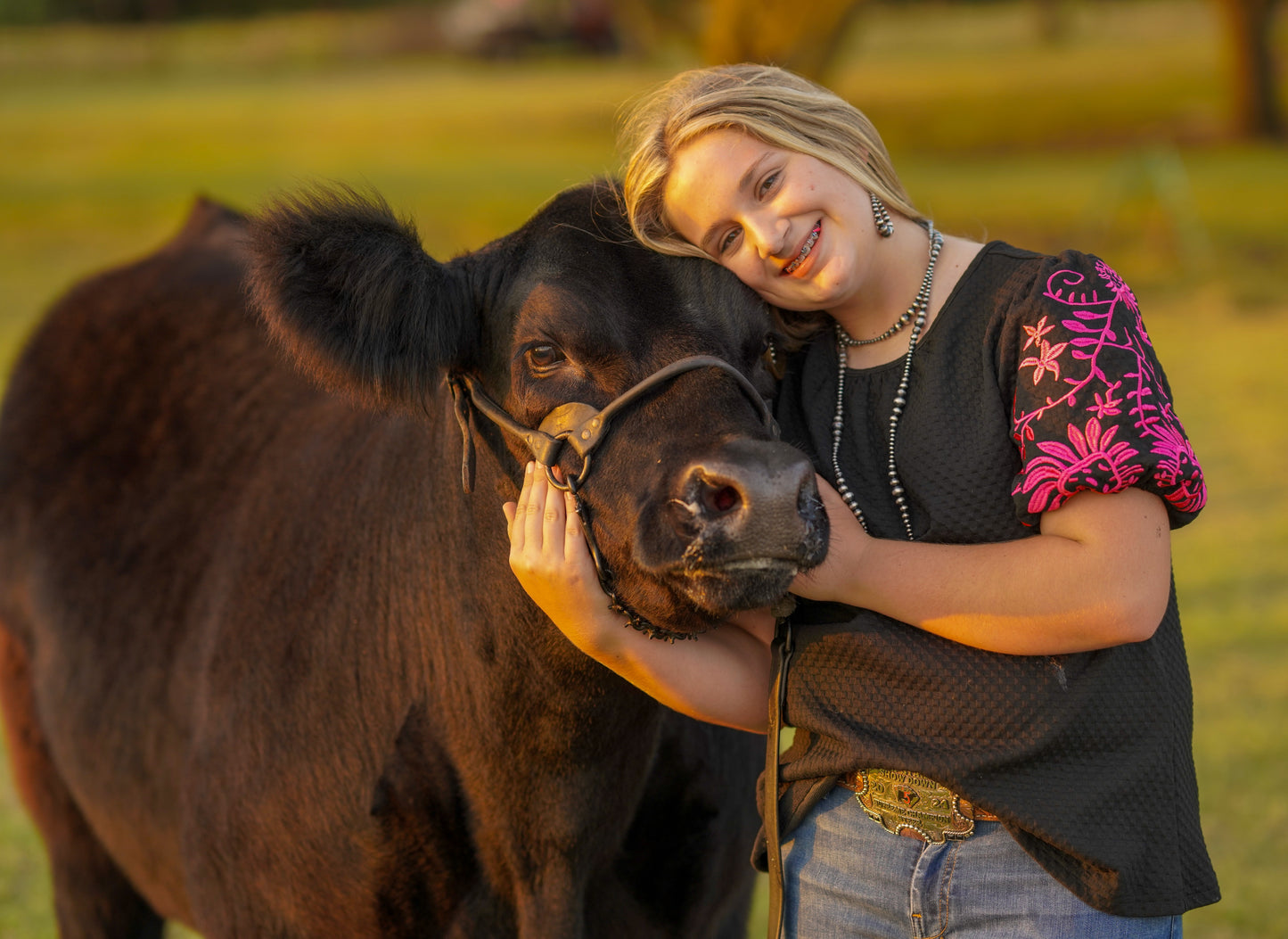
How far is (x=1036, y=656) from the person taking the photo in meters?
2.05

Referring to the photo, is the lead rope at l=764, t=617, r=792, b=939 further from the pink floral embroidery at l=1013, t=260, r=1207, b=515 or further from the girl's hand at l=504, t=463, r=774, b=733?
the pink floral embroidery at l=1013, t=260, r=1207, b=515

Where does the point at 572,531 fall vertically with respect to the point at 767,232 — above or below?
below

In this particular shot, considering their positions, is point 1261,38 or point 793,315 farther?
point 1261,38

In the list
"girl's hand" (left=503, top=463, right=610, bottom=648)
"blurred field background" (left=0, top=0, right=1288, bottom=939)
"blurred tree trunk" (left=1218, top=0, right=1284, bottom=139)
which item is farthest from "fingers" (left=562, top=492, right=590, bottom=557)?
"blurred tree trunk" (left=1218, top=0, right=1284, bottom=139)

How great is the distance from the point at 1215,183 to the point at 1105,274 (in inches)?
733

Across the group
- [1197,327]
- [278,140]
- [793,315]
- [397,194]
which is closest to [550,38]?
[278,140]

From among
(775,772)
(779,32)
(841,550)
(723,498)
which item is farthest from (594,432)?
(779,32)

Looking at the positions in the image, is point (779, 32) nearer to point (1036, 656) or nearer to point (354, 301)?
point (354, 301)

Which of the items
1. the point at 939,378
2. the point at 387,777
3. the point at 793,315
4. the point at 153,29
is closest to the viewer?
the point at 939,378

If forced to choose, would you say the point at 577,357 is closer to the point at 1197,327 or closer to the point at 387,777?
the point at 387,777

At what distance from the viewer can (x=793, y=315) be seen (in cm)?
241

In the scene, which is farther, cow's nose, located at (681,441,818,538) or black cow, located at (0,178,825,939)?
black cow, located at (0,178,825,939)

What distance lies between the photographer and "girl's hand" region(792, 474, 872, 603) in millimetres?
2057

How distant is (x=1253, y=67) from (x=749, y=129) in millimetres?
20853
